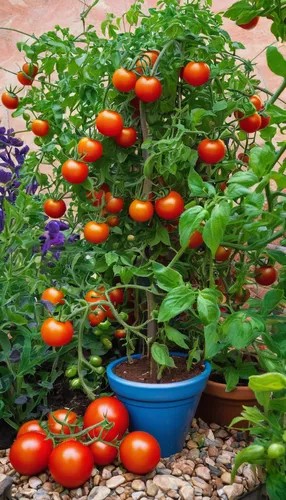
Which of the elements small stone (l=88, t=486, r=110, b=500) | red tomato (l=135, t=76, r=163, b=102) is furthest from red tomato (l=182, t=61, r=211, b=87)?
small stone (l=88, t=486, r=110, b=500)

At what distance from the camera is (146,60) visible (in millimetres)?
1222

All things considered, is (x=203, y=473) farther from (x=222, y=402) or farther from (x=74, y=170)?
(x=74, y=170)

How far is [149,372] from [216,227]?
A: 557 millimetres

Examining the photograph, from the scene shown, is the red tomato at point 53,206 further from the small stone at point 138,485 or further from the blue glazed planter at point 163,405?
the small stone at point 138,485

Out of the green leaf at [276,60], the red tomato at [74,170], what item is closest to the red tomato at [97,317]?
the red tomato at [74,170]

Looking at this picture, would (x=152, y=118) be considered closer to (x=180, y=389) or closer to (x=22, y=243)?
(x=22, y=243)

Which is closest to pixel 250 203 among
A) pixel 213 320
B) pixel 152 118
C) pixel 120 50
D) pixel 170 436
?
pixel 213 320

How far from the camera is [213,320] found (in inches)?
39.9

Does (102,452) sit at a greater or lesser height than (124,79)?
lesser

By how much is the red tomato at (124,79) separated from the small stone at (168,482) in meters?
0.84

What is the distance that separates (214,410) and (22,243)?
0.66m

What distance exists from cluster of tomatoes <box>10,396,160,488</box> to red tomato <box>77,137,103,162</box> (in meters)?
0.54

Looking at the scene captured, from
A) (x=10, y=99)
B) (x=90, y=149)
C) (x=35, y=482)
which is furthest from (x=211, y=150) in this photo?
(x=35, y=482)

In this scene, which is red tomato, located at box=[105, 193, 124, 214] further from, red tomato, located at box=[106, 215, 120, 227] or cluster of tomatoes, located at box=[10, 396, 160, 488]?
cluster of tomatoes, located at box=[10, 396, 160, 488]
